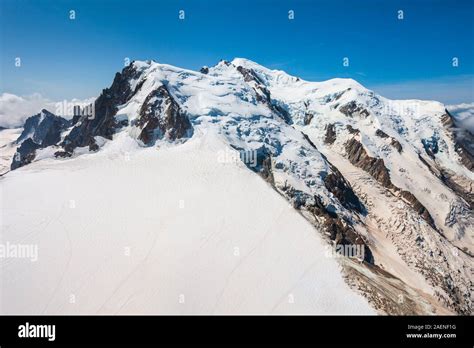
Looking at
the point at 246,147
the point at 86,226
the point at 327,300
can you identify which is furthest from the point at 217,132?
the point at 327,300

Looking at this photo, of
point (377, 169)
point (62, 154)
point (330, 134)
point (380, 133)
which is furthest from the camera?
point (330, 134)

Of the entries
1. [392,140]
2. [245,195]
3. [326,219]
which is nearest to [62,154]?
[245,195]

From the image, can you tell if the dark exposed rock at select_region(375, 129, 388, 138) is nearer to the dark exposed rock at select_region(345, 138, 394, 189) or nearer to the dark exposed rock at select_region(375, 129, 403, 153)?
the dark exposed rock at select_region(375, 129, 403, 153)

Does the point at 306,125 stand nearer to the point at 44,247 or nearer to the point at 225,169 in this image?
the point at 225,169

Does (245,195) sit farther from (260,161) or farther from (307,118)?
(307,118)

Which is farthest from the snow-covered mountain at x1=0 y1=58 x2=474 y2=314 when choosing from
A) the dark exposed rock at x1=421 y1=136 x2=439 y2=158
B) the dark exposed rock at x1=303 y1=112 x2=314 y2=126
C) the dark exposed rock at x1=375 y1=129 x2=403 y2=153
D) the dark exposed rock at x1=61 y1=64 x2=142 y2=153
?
the dark exposed rock at x1=421 y1=136 x2=439 y2=158
